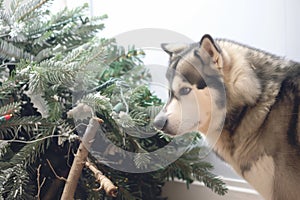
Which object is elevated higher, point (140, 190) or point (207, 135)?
point (207, 135)

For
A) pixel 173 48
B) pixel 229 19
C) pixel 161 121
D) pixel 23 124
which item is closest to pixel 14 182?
pixel 23 124

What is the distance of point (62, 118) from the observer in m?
0.91

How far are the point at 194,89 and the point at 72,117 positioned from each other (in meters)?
0.28

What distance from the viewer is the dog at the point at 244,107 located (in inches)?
28.0

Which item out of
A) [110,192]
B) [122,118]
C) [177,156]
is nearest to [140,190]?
[177,156]

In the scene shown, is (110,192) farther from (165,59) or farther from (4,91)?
(165,59)

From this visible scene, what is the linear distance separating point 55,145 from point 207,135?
0.40 metres

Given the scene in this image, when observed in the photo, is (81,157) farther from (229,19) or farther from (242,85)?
(229,19)

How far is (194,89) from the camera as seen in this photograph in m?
0.75

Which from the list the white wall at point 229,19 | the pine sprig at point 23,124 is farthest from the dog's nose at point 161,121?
the white wall at point 229,19

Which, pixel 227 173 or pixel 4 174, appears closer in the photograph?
pixel 4 174

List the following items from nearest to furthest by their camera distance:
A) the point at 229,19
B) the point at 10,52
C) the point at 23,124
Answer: the point at 23,124
the point at 10,52
the point at 229,19

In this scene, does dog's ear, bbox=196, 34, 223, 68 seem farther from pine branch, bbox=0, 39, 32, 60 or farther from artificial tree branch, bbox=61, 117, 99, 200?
pine branch, bbox=0, 39, 32, 60

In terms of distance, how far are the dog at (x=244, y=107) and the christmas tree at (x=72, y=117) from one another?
145mm
